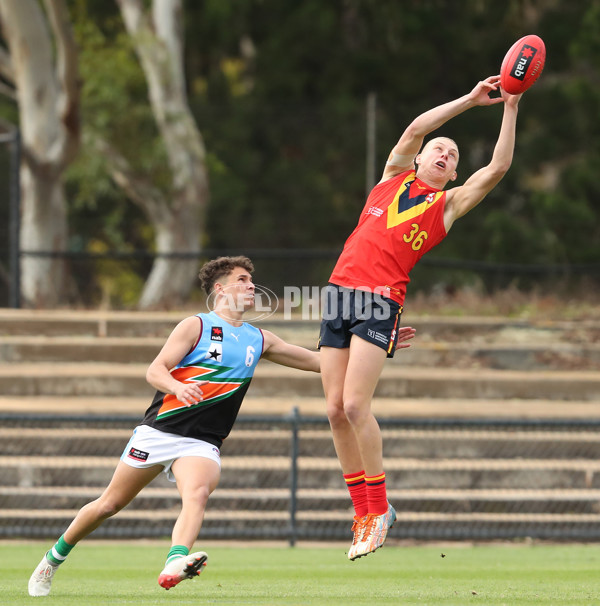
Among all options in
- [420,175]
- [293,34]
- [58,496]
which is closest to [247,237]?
[293,34]

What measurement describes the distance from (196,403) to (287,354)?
0.74m

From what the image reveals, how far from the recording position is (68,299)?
56.9 ft

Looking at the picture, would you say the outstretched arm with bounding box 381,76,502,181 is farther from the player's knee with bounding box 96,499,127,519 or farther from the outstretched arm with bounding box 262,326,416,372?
the player's knee with bounding box 96,499,127,519

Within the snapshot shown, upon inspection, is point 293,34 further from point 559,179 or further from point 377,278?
point 377,278

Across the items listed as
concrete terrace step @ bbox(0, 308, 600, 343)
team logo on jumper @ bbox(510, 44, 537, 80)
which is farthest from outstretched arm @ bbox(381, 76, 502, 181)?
concrete terrace step @ bbox(0, 308, 600, 343)

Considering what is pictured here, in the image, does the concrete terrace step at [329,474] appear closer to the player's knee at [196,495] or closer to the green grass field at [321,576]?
the green grass field at [321,576]

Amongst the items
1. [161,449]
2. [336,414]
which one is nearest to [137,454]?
[161,449]

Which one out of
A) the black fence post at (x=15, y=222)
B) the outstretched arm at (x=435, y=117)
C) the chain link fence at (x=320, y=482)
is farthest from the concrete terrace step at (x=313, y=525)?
the black fence post at (x=15, y=222)

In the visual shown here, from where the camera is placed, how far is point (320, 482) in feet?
38.2

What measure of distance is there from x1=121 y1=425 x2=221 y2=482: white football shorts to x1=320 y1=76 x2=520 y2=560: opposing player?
0.88 metres

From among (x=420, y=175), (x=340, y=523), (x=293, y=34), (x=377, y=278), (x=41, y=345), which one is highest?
(x=293, y=34)

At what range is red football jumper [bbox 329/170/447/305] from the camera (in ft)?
21.0

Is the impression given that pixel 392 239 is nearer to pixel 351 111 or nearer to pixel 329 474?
pixel 329 474

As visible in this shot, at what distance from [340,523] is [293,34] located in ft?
55.1
